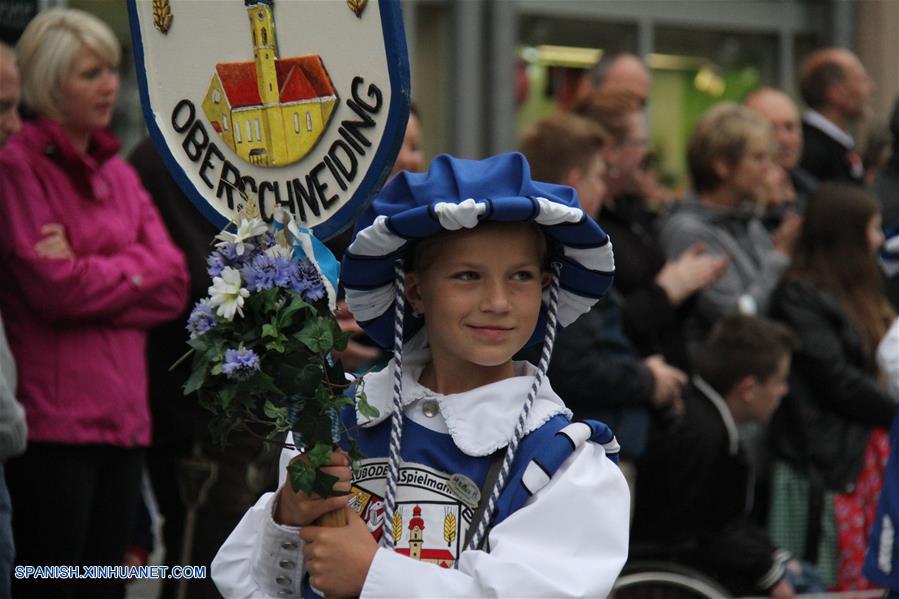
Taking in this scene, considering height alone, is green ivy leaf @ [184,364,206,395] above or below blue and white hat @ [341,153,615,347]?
below

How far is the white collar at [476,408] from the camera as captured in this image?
309 centimetres

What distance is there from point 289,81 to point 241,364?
0.65m

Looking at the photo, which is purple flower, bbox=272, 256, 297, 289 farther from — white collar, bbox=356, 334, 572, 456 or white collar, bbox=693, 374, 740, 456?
white collar, bbox=693, 374, 740, 456

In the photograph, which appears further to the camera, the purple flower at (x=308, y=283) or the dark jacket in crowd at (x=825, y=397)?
the dark jacket in crowd at (x=825, y=397)

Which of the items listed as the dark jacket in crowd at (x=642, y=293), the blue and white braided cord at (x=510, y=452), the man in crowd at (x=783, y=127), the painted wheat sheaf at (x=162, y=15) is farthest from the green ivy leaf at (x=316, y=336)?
the man in crowd at (x=783, y=127)

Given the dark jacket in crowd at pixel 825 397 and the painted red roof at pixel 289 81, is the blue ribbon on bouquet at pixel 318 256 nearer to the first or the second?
the painted red roof at pixel 289 81

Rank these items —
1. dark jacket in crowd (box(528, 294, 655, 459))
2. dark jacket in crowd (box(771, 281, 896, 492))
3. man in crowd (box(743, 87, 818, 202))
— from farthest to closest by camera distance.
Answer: man in crowd (box(743, 87, 818, 202))
dark jacket in crowd (box(771, 281, 896, 492))
dark jacket in crowd (box(528, 294, 655, 459))

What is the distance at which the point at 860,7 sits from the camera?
1188 cm

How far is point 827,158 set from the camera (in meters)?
8.41

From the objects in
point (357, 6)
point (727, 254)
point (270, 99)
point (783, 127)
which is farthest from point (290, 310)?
point (783, 127)

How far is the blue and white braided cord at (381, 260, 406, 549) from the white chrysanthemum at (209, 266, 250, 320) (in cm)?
48

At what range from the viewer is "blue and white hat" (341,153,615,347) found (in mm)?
3057

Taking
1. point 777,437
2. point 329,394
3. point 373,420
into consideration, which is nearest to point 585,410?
point 777,437

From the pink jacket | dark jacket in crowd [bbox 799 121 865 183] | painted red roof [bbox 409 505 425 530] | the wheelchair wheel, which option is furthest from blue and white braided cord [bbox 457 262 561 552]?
dark jacket in crowd [bbox 799 121 865 183]
